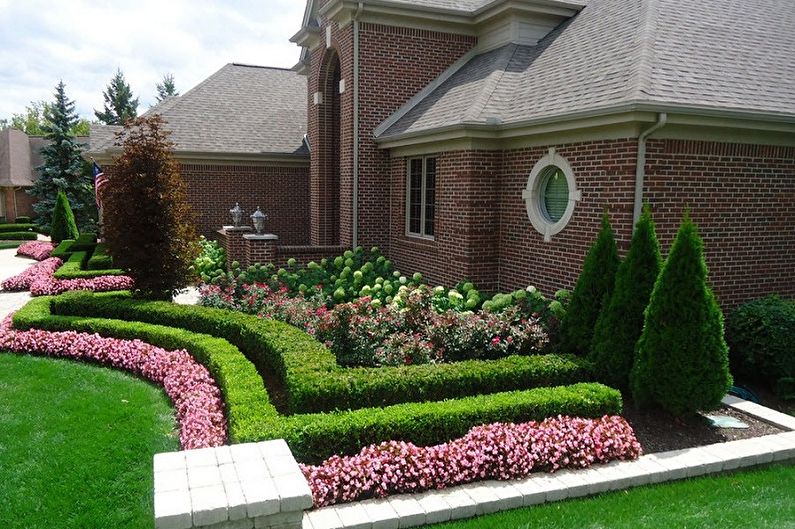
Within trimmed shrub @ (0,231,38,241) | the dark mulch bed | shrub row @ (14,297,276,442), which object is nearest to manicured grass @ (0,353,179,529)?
shrub row @ (14,297,276,442)

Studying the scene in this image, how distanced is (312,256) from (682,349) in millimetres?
9373

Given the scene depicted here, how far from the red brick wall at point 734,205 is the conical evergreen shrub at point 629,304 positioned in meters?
1.65

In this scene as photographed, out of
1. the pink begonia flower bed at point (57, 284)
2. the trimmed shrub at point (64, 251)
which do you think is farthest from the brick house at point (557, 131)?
the trimmed shrub at point (64, 251)

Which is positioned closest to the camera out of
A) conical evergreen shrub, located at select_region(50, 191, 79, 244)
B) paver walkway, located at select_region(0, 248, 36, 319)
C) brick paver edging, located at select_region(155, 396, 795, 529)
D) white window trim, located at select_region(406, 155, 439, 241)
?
brick paver edging, located at select_region(155, 396, 795, 529)

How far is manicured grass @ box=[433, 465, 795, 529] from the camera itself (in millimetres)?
4688

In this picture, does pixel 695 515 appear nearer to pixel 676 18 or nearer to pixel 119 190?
pixel 676 18

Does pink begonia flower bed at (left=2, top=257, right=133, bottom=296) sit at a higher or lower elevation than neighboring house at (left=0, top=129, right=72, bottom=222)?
lower

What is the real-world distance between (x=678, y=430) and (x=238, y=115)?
1746 cm

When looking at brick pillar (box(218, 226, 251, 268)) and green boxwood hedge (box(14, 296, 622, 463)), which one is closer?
green boxwood hedge (box(14, 296, 622, 463))

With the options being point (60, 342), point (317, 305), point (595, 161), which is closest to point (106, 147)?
point (60, 342)

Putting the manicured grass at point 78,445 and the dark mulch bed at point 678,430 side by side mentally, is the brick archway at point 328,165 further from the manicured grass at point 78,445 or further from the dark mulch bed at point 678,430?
the dark mulch bed at point 678,430

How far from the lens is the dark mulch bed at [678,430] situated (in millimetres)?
6207

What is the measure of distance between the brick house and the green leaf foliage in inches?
902

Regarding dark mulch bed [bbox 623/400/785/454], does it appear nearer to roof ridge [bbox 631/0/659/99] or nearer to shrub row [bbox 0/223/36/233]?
roof ridge [bbox 631/0/659/99]
